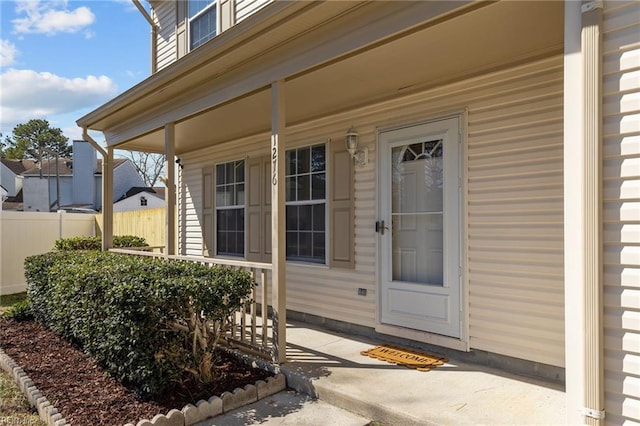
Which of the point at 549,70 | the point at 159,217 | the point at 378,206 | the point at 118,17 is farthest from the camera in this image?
the point at 159,217

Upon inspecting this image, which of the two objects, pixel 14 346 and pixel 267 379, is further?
pixel 14 346

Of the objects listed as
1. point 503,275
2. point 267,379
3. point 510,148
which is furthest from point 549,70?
point 267,379

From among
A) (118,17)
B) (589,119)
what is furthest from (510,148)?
(118,17)

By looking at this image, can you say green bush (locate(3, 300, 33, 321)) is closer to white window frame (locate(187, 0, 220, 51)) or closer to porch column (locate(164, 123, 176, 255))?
porch column (locate(164, 123, 176, 255))

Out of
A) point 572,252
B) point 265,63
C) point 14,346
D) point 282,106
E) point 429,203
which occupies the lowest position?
point 14,346

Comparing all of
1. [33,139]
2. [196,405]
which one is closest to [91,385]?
[196,405]

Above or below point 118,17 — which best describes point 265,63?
below

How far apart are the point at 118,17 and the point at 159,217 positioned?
4.24m

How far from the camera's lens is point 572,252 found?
89.3 inches

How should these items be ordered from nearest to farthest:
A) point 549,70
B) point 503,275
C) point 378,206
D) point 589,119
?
point 589,119, point 549,70, point 503,275, point 378,206

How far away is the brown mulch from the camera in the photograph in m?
3.06

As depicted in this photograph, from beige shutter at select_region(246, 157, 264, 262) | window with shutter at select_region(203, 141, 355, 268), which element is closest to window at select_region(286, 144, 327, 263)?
window with shutter at select_region(203, 141, 355, 268)

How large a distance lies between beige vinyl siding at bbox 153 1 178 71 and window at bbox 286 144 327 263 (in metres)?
4.28

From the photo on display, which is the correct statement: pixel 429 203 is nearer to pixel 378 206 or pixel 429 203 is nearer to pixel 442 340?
pixel 378 206
